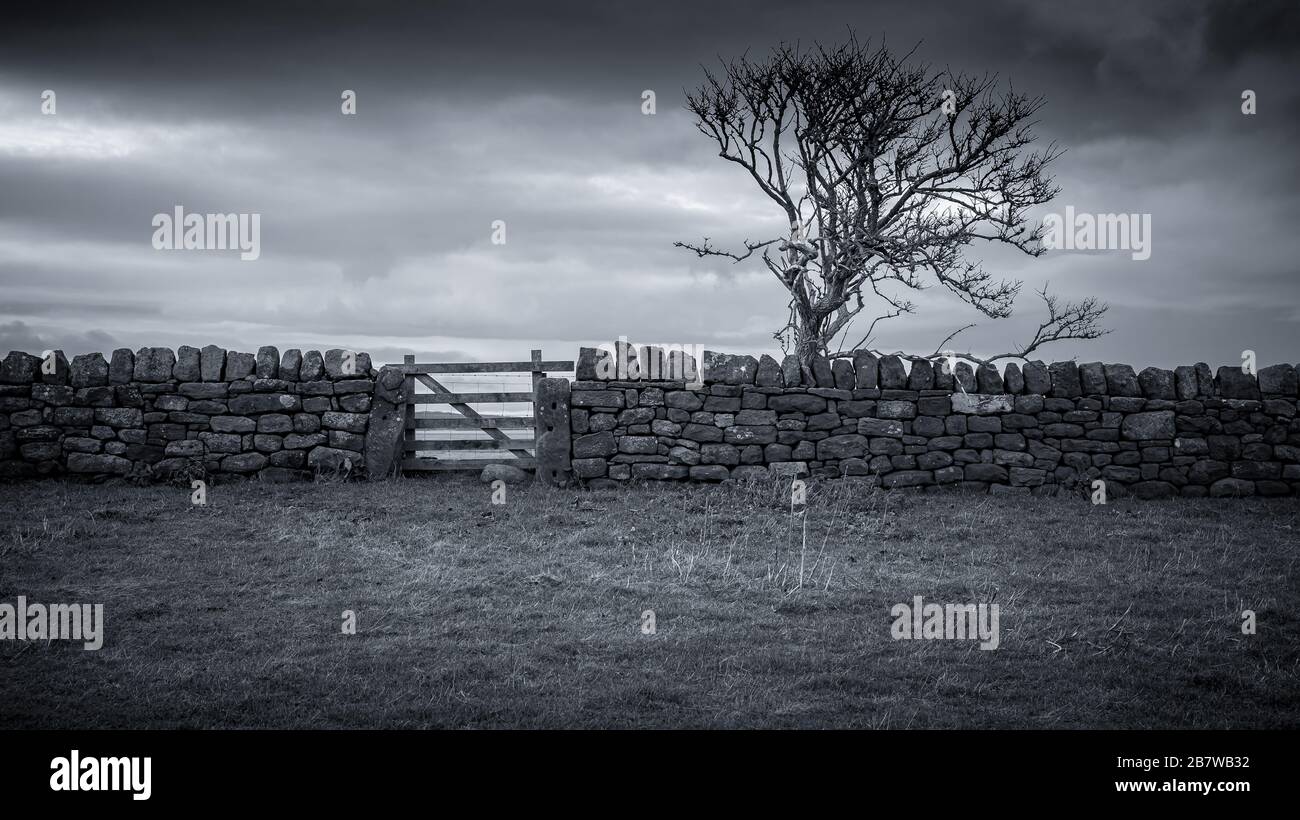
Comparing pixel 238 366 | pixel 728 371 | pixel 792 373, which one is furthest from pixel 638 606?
pixel 238 366

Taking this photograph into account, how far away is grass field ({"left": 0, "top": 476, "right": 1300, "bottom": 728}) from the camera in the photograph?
5.55 m

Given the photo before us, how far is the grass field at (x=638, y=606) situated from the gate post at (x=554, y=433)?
629 millimetres

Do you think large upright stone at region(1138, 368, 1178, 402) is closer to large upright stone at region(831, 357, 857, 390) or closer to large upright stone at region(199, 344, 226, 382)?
large upright stone at region(831, 357, 857, 390)

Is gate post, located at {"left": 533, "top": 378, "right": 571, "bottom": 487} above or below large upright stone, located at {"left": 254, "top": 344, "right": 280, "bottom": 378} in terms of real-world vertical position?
below

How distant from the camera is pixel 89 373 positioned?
13.6 m

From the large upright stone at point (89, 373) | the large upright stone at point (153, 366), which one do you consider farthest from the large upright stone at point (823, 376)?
the large upright stone at point (89, 373)

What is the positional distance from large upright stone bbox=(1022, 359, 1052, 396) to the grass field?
5.98ft

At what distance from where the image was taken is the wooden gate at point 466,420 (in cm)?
1402

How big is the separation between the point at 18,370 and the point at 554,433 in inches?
326

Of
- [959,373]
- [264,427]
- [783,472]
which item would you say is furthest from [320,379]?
[959,373]

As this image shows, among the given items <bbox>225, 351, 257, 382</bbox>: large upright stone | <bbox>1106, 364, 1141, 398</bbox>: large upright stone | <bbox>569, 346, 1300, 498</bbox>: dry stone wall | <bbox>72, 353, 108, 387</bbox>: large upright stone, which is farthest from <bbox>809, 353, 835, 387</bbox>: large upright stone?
<bbox>72, 353, 108, 387</bbox>: large upright stone

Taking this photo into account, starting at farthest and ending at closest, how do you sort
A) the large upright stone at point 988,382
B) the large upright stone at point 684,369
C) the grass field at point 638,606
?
the large upright stone at point 988,382, the large upright stone at point 684,369, the grass field at point 638,606

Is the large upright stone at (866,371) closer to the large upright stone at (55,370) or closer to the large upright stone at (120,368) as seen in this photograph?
the large upright stone at (120,368)

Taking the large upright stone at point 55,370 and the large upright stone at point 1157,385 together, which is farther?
the large upright stone at point 1157,385
